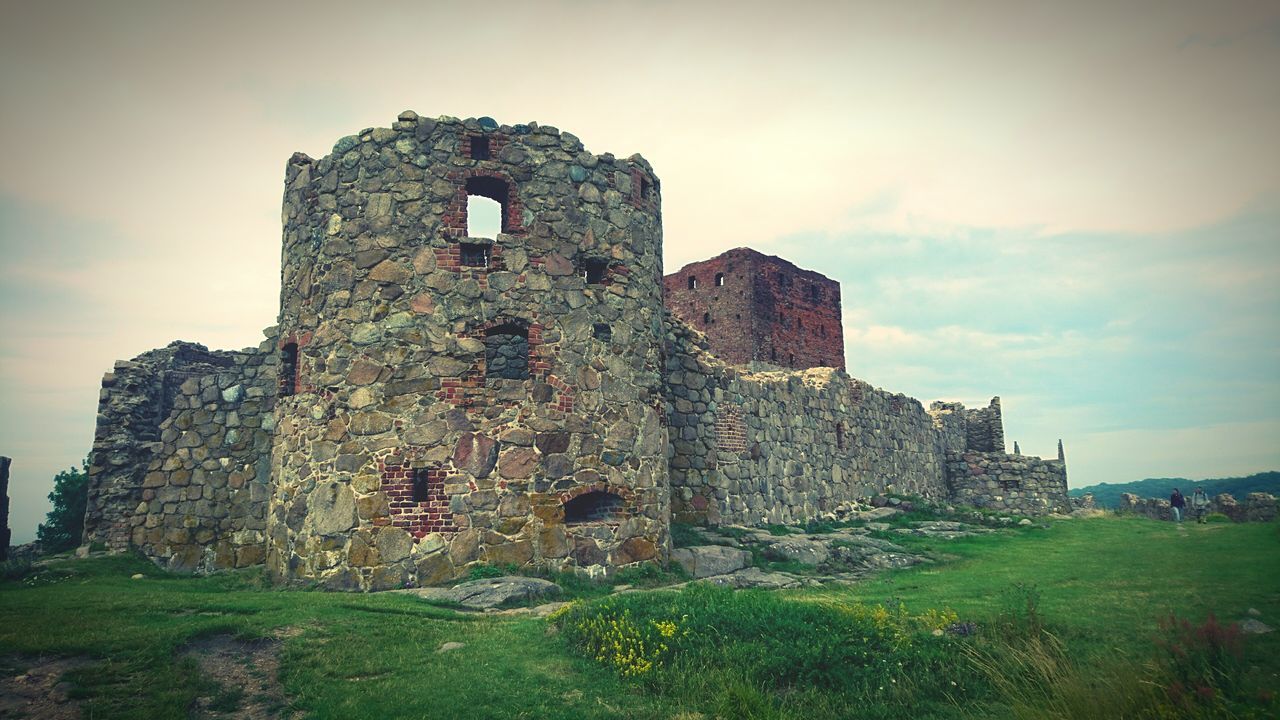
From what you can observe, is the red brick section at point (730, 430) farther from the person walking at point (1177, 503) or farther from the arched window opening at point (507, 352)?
the person walking at point (1177, 503)

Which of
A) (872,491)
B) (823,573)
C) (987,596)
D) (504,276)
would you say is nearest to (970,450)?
(872,491)

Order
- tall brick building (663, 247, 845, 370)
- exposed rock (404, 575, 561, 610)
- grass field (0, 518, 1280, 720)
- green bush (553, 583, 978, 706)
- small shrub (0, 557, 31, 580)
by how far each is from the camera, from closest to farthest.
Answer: grass field (0, 518, 1280, 720) < green bush (553, 583, 978, 706) < exposed rock (404, 575, 561, 610) < small shrub (0, 557, 31, 580) < tall brick building (663, 247, 845, 370)

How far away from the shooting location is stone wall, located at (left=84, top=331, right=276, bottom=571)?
13.0m

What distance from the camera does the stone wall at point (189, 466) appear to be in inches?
511

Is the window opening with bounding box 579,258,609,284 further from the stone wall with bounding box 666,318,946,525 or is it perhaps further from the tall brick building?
the tall brick building

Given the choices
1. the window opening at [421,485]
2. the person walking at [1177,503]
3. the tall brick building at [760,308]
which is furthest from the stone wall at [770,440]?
the person walking at [1177,503]

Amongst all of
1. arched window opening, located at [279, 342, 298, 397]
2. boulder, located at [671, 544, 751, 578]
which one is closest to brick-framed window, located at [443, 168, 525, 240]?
arched window opening, located at [279, 342, 298, 397]

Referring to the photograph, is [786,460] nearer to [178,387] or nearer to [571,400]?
[571,400]

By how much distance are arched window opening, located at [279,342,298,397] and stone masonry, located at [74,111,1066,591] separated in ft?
0.10

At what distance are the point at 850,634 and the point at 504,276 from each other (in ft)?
24.7

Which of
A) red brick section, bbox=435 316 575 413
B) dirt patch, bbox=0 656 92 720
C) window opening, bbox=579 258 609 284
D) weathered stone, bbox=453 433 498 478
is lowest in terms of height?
dirt patch, bbox=0 656 92 720

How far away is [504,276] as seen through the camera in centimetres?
1216

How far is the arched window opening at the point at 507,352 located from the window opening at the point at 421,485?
5.96 feet

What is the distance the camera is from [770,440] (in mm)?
18188
